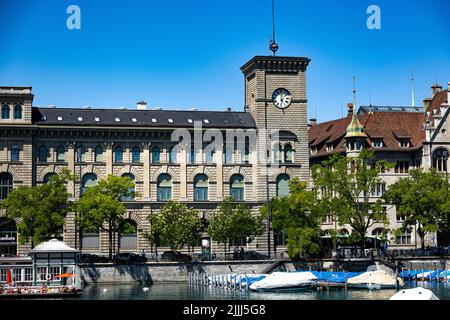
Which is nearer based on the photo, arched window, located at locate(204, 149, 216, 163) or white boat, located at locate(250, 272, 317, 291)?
white boat, located at locate(250, 272, 317, 291)

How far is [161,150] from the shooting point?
8131 centimetres

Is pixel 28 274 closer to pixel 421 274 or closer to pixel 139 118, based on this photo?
pixel 139 118

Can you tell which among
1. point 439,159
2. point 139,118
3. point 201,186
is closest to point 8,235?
point 139,118

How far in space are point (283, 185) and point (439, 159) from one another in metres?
17.9

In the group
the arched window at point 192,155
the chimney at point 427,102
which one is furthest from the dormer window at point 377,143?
the arched window at point 192,155

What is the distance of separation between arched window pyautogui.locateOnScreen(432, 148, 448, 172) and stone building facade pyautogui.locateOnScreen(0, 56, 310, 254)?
14.7m

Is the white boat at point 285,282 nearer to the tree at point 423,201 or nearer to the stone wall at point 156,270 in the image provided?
the stone wall at point 156,270

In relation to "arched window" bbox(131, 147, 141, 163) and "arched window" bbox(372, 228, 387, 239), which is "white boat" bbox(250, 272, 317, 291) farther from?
"arched window" bbox(131, 147, 141, 163)

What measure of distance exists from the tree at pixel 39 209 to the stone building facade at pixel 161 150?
5.51 metres

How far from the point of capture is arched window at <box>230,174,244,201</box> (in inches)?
3258

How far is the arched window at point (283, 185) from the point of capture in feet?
272

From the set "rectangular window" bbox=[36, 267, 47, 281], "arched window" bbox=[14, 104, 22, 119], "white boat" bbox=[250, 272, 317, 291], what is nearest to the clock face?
"arched window" bbox=[14, 104, 22, 119]
